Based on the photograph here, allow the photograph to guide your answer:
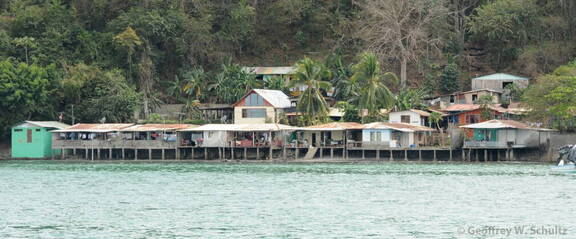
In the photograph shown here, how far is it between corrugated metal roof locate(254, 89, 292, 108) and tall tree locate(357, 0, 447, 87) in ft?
27.7

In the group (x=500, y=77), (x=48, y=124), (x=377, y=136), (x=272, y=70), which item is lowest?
(x=377, y=136)

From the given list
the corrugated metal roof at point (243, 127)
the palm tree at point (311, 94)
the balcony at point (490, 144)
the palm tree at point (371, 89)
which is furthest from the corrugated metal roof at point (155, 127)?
the balcony at point (490, 144)

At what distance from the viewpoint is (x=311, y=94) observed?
72.1 meters

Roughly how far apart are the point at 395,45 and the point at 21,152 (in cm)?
3023

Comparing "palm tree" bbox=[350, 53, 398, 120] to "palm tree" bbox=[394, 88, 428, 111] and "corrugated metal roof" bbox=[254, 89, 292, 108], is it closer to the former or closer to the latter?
"palm tree" bbox=[394, 88, 428, 111]

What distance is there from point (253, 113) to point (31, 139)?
54.5 ft

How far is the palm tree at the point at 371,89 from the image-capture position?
71125mm

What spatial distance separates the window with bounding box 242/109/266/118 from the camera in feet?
245

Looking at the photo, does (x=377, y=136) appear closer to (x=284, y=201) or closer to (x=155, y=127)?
(x=155, y=127)

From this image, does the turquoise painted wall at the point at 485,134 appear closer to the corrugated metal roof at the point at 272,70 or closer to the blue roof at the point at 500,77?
the blue roof at the point at 500,77

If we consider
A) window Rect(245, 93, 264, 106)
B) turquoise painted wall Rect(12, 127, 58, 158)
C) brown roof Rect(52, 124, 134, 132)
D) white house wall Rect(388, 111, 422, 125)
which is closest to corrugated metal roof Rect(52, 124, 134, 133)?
brown roof Rect(52, 124, 134, 132)

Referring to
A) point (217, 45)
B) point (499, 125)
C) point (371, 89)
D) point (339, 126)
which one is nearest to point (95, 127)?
point (217, 45)

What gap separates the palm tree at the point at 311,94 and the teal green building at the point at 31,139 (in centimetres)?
1819

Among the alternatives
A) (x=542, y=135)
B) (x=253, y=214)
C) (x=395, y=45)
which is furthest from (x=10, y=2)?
(x=253, y=214)
